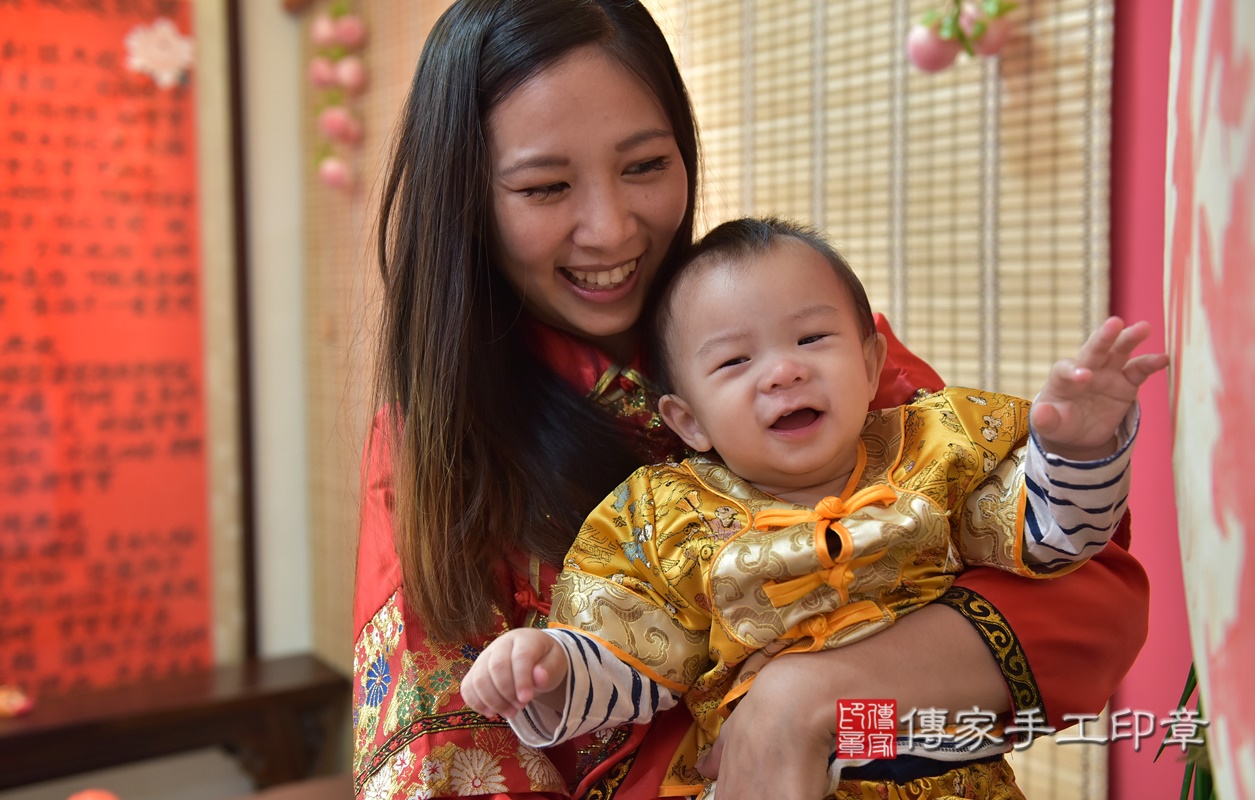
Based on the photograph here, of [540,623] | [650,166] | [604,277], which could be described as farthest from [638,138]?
[540,623]

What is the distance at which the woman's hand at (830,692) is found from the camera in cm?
89

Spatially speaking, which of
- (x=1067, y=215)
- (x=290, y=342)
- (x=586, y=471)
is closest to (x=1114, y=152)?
(x=1067, y=215)

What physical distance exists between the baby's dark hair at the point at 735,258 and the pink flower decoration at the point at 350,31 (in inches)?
105

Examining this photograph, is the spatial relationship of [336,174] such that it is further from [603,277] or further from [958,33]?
[603,277]

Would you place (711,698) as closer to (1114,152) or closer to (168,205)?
(1114,152)

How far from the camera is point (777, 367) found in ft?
3.18

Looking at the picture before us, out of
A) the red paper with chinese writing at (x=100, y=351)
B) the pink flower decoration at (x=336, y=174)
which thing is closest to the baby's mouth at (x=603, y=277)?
the pink flower decoration at (x=336, y=174)

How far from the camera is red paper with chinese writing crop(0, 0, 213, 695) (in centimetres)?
316

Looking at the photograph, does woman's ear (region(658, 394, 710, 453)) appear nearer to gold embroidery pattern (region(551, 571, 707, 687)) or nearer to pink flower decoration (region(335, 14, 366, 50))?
gold embroidery pattern (region(551, 571, 707, 687))

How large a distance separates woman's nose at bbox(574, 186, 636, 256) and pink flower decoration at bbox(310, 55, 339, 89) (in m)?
2.64

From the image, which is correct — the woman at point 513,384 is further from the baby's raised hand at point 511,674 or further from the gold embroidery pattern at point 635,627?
the baby's raised hand at point 511,674

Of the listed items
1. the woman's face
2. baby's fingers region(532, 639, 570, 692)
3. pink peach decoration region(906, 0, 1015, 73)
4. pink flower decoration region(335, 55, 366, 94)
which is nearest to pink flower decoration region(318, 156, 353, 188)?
pink flower decoration region(335, 55, 366, 94)

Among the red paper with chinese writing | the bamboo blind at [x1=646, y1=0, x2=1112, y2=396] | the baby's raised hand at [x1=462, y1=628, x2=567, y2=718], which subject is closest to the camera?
the baby's raised hand at [x1=462, y1=628, x2=567, y2=718]

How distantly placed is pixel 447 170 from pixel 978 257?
3.43 ft
